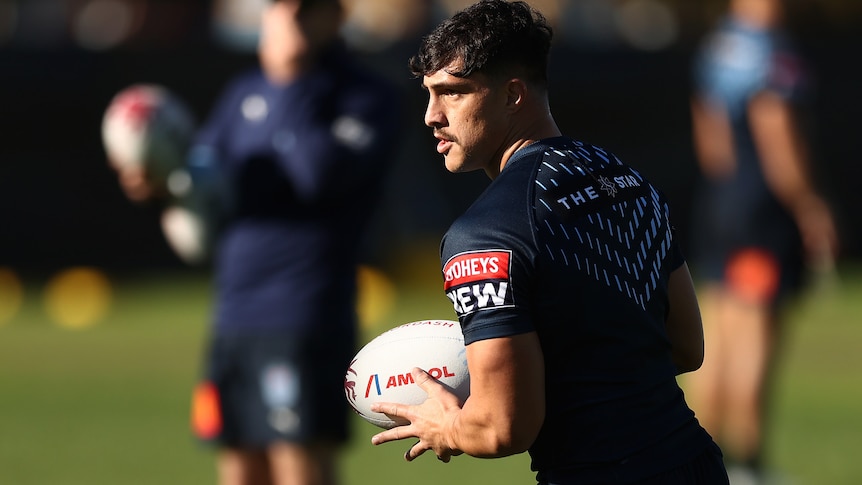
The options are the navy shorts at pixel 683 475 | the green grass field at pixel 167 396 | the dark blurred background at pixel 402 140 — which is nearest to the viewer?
the navy shorts at pixel 683 475

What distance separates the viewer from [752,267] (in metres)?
7.57

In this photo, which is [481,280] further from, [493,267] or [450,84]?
[450,84]

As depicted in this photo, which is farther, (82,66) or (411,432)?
(82,66)

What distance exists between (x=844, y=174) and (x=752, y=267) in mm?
8281

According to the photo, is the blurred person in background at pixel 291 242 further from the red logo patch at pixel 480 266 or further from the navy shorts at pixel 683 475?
the red logo patch at pixel 480 266

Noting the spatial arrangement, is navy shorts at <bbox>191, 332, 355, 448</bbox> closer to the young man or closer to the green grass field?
the green grass field

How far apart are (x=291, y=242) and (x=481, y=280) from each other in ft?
7.77

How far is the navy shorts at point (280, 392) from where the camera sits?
17.3ft

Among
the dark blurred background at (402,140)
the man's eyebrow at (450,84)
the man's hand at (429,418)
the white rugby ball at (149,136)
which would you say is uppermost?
the dark blurred background at (402,140)

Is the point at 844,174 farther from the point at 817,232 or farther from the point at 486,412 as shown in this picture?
the point at 486,412

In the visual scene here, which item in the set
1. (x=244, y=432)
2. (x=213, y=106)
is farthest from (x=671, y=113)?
(x=244, y=432)

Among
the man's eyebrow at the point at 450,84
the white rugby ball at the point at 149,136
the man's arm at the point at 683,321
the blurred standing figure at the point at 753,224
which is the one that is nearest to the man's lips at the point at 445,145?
the man's eyebrow at the point at 450,84

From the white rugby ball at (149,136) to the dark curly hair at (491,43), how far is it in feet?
7.64

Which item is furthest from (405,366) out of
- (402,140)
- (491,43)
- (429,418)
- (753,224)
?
(402,140)
